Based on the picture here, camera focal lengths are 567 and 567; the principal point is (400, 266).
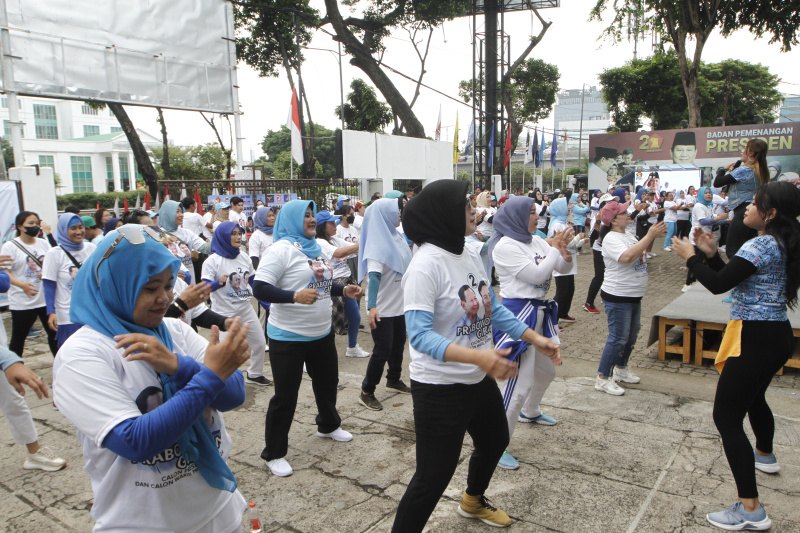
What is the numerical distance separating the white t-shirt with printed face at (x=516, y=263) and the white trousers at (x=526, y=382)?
184 mm

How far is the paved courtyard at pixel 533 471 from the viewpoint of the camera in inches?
131

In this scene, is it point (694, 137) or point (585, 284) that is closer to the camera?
point (585, 284)

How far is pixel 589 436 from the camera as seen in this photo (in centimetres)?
440

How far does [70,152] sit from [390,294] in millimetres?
79951

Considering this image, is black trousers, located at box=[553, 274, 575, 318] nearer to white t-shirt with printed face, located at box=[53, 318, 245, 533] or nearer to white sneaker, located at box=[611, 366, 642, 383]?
white sneaker, located at box=[611, 366, 642, 383]

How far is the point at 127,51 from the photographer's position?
14.8 meters

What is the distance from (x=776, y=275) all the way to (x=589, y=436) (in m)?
1.90

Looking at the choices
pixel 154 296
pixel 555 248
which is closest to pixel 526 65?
pixel 555 248

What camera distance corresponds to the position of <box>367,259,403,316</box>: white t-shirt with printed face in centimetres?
520

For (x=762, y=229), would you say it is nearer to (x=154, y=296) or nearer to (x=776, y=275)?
(x=776, y=275)

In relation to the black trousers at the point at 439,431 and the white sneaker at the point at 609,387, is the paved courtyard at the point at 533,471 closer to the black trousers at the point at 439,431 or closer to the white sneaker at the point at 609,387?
the white sneaker at the point at 609,387

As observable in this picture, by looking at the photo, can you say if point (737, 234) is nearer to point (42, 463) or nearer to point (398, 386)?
point (398, 386)

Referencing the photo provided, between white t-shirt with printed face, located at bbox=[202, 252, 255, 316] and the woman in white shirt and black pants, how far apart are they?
323 centimetres

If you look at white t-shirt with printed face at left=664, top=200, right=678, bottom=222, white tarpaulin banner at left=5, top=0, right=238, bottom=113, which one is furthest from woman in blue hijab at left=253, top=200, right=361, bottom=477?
white t-shirt with printed face at left=664, top=200, right=678, bottom=222
